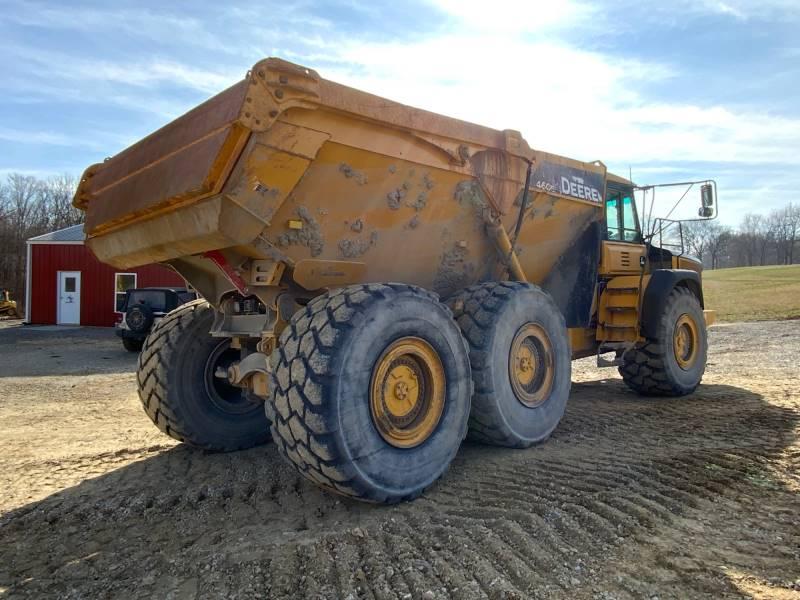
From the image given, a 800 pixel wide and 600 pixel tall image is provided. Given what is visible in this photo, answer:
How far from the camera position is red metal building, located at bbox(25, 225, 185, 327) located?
76.4 ft

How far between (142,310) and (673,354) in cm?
1175

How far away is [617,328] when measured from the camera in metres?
6.61

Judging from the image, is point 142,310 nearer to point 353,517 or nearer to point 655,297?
point 655,297

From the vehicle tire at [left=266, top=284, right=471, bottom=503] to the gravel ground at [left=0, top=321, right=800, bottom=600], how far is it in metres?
0.24

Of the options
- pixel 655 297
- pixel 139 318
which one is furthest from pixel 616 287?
pixel 139 318

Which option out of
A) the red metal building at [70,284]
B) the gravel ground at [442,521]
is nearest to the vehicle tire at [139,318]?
the gravel ground at [442,521]

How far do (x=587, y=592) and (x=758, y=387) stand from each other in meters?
6.25

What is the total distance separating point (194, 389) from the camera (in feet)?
15.7

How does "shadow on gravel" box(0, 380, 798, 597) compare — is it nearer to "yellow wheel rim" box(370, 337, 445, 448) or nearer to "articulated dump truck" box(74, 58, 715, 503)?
"articulated dump truck" box(74, 58, 715, 503)

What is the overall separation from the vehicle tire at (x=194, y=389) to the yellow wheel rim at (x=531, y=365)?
2.06 metres

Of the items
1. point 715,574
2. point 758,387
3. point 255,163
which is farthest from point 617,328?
point 255,163

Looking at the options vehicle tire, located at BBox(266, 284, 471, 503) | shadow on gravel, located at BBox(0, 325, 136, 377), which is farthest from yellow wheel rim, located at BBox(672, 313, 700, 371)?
shadow on gravel, located at BBox(0, 325, 136, 377)

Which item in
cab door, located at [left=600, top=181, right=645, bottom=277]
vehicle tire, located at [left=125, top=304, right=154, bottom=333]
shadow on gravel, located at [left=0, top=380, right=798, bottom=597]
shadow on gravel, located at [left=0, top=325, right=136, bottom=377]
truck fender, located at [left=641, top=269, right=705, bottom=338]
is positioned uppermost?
cab door, located at [left=600, top=181, right=645, bottom=277]

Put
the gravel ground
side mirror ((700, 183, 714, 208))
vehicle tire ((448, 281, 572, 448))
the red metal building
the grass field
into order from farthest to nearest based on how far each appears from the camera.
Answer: the red metal building → the grass field → side mirror ((700, 183, 714, 208)) → vehicle tire ((448, 281, 572, 448)) → the gravel ground
